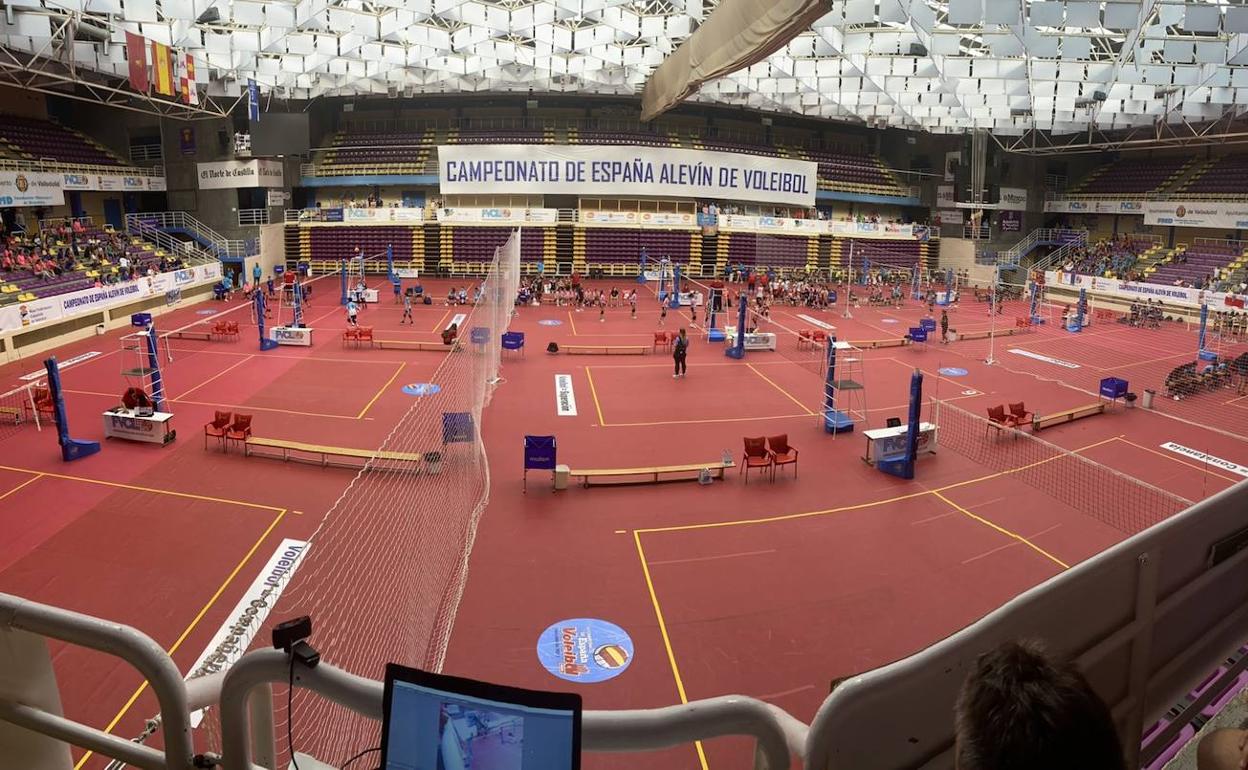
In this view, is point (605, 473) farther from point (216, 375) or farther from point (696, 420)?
point (216, 375)

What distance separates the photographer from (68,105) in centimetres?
4762

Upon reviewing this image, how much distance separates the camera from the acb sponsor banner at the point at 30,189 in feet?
116

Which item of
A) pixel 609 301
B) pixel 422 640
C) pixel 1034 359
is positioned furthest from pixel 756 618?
pixel 609 301

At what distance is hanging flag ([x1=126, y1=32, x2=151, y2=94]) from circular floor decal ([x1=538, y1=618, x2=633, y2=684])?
3379 centimetres

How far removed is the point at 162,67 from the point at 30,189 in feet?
32.9

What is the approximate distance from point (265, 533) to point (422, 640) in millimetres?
5474

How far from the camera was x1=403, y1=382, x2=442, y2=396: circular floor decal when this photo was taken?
69.5 ft

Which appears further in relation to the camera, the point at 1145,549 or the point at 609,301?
the point at 609,301

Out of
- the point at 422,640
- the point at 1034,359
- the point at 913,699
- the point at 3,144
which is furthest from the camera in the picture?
the point at 3,144

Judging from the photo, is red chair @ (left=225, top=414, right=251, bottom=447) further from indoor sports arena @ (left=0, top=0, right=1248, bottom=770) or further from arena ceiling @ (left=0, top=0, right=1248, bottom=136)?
arena ceiling @ (left=0, top=0, right=1248, bottom=136)

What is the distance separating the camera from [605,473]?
15.5 metres

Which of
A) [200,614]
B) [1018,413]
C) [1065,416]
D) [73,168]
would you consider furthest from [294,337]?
[1065,416]

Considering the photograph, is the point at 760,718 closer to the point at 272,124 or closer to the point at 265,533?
the point at 265,533

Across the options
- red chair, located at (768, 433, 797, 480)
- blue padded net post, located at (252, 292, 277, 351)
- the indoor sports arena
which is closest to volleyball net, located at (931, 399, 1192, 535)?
the indoor sports arena
